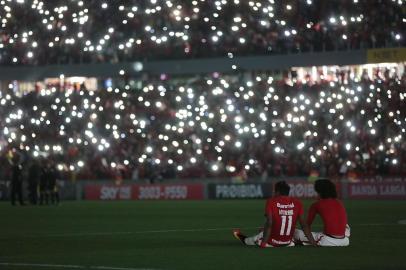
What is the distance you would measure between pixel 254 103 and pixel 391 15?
8442mm

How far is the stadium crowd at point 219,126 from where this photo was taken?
5366 centimetres

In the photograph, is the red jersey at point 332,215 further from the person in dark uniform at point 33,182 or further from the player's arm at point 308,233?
the person in dark uniform at point 33,182

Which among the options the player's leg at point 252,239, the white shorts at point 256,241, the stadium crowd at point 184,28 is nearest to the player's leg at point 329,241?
the white shorts at point 256,241

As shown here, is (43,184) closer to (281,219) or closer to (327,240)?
(327,240)

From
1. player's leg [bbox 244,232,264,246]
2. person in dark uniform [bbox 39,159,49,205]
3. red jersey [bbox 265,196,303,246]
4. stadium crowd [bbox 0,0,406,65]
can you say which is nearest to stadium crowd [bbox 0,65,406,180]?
stadium crowd [bbox 0,0,406,65]

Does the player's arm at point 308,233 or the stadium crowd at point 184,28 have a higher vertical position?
the stadium crowd at point 184,28

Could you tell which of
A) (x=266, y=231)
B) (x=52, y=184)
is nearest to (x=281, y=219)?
(x=266, y=231)

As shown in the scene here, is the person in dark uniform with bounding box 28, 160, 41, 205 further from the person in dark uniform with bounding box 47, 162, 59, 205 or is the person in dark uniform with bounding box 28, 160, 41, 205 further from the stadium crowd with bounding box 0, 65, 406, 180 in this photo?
the stadium crowd with bounding box 0, 65, 406, 180

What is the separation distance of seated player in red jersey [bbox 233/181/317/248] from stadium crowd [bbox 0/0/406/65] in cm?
3834

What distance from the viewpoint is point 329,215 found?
62.6 ft

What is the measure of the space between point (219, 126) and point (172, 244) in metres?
37.2

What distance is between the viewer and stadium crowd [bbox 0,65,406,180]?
176ft

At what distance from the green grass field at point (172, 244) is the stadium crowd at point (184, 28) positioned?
948 inches

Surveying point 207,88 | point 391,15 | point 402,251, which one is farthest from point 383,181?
point 402,251
